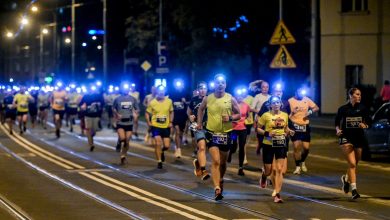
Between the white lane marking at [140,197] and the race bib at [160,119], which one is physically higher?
the race bib at [160,119]

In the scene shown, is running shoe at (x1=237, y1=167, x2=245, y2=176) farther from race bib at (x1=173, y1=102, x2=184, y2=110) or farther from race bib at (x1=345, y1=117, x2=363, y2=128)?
race bib at (x1=173, y1=102, x2=184, y2=110)

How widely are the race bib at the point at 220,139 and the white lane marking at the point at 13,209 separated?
324 cm

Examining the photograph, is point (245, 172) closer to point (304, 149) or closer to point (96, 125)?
point (304, 149)

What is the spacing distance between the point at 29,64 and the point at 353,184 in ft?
344

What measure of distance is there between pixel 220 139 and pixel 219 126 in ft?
0.78

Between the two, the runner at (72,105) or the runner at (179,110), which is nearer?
the runner at (179,110)

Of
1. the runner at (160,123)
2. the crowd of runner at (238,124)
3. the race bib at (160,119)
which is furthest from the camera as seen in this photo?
the race bib at (160,119)

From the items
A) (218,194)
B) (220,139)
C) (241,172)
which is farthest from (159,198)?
(241,172)

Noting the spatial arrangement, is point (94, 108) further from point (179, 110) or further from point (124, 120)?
point (124, 120)

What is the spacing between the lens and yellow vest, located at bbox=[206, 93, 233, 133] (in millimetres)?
14258

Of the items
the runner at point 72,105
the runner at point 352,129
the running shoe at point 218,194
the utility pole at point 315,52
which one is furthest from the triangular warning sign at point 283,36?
the utility pole at point 315,52

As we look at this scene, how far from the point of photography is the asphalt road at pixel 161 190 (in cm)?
1266

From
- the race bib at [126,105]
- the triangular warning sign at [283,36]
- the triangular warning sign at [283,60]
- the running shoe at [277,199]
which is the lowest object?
the running shoe at [277,199]

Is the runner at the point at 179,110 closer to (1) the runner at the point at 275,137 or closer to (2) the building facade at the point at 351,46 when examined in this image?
(1) the runner at the point at 275,137
